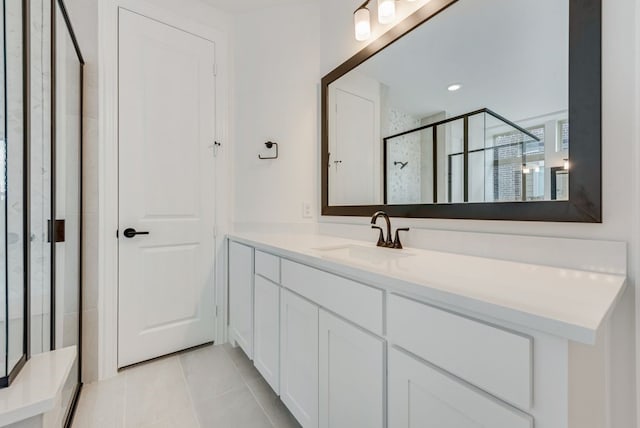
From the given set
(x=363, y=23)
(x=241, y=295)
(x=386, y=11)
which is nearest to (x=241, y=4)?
(x=363, y=23)

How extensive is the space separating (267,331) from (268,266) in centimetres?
36

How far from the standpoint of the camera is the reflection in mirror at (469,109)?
3.21ft

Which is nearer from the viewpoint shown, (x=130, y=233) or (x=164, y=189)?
(x=130, y=233)

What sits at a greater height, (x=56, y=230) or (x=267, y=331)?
(x=56, y=230)

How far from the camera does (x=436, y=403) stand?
71 centimetres

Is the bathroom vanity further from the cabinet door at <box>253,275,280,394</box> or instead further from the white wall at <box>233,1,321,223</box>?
the white wall at <box>233,1,321,223</box>

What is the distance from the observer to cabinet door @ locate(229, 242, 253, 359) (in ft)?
5.95

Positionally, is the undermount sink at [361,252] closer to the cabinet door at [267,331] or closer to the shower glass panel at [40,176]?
the cabinet door at [267,331]

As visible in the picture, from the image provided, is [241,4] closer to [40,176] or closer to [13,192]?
[40,176]

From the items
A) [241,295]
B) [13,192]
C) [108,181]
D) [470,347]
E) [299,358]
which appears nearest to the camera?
[470,347]

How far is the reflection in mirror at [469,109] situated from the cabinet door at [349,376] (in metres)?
0.74

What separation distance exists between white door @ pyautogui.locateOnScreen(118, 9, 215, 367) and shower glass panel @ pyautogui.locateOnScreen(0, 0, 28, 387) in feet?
3.44

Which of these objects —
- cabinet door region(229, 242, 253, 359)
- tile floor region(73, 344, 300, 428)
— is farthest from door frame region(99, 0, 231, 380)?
cabinet door region(229, 242, 253, 359)

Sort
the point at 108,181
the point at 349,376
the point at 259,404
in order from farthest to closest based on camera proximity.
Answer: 1. the point at 108,181
2. the point at 259,404
3. the point at 349,376
